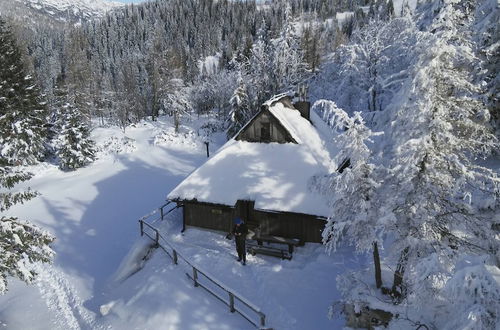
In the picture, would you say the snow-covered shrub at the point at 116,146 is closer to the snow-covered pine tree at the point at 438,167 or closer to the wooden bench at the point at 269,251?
the wooden bench at the point at 269,251

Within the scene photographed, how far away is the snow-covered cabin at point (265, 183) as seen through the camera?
16156 millimetres

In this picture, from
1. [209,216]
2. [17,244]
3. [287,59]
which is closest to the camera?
[17,244]

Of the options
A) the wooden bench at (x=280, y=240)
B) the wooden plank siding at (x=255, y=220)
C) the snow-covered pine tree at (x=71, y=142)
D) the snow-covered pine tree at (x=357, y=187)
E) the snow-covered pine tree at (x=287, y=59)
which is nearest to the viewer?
the snow-covered pine tree at (x=357, y=187)

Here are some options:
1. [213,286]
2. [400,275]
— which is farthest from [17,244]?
[400,275]

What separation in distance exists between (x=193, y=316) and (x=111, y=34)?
146 m

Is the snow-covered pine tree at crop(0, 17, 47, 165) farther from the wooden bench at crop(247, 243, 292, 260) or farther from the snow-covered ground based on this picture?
the wooden bench at crop(247, 243, 292, 260)

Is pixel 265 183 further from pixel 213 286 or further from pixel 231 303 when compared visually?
pixel 231 303

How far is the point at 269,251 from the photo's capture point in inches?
603

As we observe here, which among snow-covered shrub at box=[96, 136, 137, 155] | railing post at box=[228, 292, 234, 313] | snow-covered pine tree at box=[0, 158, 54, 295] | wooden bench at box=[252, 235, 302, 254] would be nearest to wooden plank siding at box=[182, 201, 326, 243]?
wooden bench at box=[252, 235, 302, 254]

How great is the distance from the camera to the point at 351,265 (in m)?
14.4

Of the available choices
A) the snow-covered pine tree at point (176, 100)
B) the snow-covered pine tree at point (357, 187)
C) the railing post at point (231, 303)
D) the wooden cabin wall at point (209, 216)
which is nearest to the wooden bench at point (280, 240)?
the wooden cabin wall at point (209, 216)

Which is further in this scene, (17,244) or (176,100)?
(176,100)

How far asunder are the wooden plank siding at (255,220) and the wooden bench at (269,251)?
54.9 inches

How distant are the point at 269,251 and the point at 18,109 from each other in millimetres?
29433
